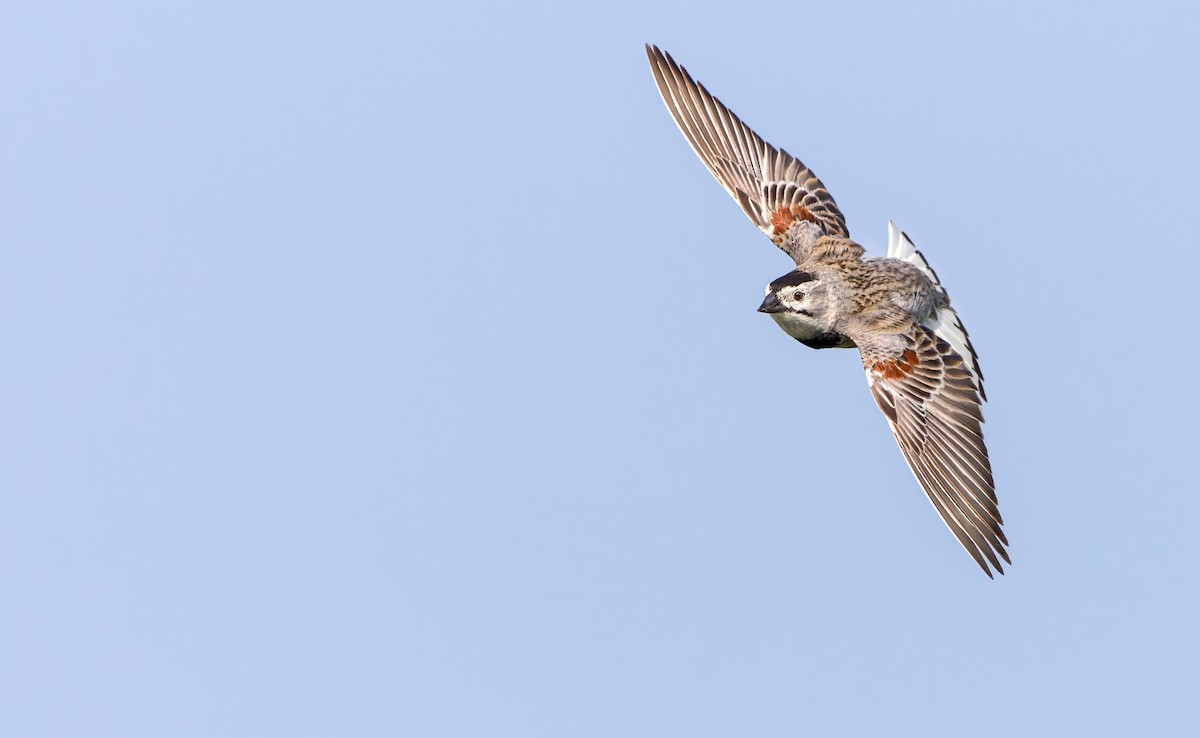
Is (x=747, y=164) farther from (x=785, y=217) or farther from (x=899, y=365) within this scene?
(x=899, y=365)

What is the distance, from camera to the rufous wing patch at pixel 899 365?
25734mm

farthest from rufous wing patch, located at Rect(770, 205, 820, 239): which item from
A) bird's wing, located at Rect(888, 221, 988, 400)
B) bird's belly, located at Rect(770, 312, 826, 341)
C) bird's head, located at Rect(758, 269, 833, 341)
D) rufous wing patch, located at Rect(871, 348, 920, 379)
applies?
rufous wing patch, located at Rect(871, 348, 920, 379)

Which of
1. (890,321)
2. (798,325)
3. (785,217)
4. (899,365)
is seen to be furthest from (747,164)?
(899,365)

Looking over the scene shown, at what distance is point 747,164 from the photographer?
29.2 metres

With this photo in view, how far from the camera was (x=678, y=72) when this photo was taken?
2942cm

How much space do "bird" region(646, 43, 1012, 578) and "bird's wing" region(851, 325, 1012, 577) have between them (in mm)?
14

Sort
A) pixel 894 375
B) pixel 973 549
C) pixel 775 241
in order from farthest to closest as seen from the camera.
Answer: pixel 775 241 < pixel 894 375 < pixel 973 549

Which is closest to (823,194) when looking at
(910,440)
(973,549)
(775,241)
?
(775,241)

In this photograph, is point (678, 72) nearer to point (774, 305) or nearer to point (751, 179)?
A: point (751, 179)

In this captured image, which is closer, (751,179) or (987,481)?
(987,481)

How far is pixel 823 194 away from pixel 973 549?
7155mm

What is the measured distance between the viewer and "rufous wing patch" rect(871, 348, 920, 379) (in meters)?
25.7

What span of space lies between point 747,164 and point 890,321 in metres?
4.45

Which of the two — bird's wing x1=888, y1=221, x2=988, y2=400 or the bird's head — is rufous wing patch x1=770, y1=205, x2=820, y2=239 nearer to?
bird's wing x1=888, y1=221, x2=988, y2=400
